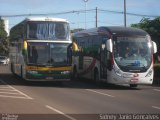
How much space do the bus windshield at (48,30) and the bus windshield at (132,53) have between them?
10.0 feet

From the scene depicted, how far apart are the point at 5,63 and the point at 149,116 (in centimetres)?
5822

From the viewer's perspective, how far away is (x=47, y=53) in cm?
2627

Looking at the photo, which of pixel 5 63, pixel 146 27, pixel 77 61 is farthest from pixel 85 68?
pixel 5 63

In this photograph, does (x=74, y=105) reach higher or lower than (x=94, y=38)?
lower

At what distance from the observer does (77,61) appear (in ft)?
110

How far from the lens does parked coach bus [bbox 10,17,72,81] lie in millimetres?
26141

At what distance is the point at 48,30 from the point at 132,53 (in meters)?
4.92

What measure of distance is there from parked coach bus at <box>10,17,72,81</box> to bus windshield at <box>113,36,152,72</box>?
2.91 metres

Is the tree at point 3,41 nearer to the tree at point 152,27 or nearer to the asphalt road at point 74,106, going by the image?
the tree at point 152,27

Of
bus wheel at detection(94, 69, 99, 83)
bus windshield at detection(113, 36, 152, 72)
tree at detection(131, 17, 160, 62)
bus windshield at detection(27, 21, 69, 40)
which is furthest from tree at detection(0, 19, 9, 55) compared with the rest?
bus windshield at detection(113, 36, 152, 72)

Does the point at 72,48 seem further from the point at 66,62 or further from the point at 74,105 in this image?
the point at 74,105

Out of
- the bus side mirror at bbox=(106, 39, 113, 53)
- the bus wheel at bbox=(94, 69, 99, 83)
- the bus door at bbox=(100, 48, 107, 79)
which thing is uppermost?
the bus side mirror at bbox=(106, 39, 113, 53)

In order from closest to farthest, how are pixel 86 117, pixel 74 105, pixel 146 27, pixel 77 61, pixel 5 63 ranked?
pixel 86 117 < pixel 74 105 < pixel 77 61 < pixel 146 27 < pixel 5 63

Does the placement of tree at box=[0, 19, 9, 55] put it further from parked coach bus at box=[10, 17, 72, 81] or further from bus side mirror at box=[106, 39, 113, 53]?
bus side mirror at box=[106, 39, 113, 53]
